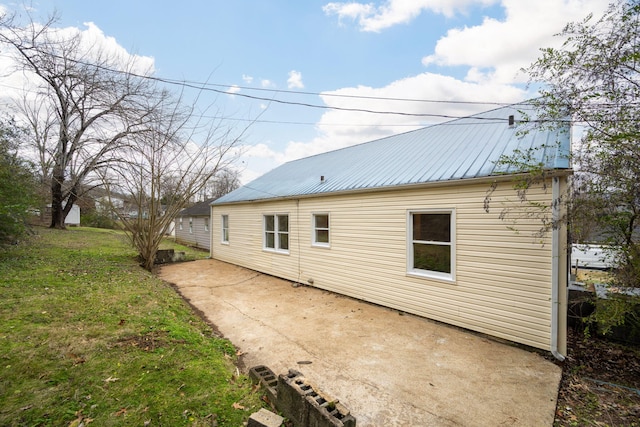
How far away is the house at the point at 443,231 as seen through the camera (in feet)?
14.7

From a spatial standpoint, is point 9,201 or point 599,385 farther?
point 9,201

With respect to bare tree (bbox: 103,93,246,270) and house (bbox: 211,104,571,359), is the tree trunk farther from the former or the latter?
house (bbox: 211,104,571,359)

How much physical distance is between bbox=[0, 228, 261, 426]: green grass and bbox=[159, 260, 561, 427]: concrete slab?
805 mm

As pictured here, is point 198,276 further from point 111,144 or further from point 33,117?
point 33,117

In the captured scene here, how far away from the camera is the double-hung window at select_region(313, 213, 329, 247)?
26.8ft

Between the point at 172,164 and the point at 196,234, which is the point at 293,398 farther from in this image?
the point at 196,234

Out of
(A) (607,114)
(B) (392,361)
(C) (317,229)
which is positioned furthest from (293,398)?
(C) (317,229)

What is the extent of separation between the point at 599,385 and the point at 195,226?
2006 centimetres

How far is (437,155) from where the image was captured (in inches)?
256

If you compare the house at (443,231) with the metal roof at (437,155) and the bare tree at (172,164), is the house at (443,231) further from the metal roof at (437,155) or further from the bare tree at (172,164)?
the bare tree at (172,164)

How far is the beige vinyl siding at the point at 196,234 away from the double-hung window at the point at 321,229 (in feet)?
34.8

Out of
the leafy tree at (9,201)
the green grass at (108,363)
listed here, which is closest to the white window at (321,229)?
the green grass at (108,363)


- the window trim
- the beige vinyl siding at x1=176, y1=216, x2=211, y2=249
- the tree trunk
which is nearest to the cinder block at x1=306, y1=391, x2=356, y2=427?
the window trim

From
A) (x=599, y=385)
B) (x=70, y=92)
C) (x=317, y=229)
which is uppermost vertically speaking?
(x=70, y=92)
